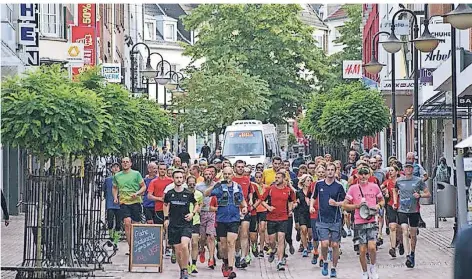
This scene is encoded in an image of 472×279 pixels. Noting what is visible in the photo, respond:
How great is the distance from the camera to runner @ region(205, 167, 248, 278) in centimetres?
1611

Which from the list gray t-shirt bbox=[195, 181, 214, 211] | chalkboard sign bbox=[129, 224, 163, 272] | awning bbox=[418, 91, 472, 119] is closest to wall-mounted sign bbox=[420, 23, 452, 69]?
awning bbox=[418, 91, 472, 119]

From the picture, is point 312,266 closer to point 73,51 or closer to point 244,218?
point 244,218

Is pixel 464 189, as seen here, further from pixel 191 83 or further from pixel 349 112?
pixel 191 83

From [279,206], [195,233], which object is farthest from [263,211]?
[195,233]

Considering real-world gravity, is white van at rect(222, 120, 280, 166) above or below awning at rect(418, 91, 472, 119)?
below

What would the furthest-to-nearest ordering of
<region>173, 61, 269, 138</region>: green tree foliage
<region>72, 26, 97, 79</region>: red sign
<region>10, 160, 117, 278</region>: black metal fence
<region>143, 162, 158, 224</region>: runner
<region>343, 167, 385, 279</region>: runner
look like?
<region>173, 61, 269, 138</region>: green tree foliage → <region>72, 26, 97, 79</region>: red sign → <region>143, 162, 158, 224</region>: runner → <region>343, 167, 385, 279</region>: runner → <region>10, 160, 117, 278</region>: black metal fence

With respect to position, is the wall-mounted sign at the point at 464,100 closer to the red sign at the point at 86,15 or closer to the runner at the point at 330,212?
the runner at the point at 330,212

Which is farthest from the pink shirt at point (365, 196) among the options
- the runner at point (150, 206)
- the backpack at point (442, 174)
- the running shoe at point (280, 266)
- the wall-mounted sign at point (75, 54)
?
the wall-mounted sign at point (75, 54)

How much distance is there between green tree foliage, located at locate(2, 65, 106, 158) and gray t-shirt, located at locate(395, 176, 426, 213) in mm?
5264

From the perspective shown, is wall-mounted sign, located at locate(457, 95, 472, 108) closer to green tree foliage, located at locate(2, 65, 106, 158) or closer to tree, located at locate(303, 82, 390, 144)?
green tree foliage, located at locate(2, 65, 106, 158)

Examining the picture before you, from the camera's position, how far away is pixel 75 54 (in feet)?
109

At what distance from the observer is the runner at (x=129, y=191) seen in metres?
17.8

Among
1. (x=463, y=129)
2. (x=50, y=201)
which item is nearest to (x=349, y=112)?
(x=463, y=129)

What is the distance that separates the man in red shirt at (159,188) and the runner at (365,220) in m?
3.70
